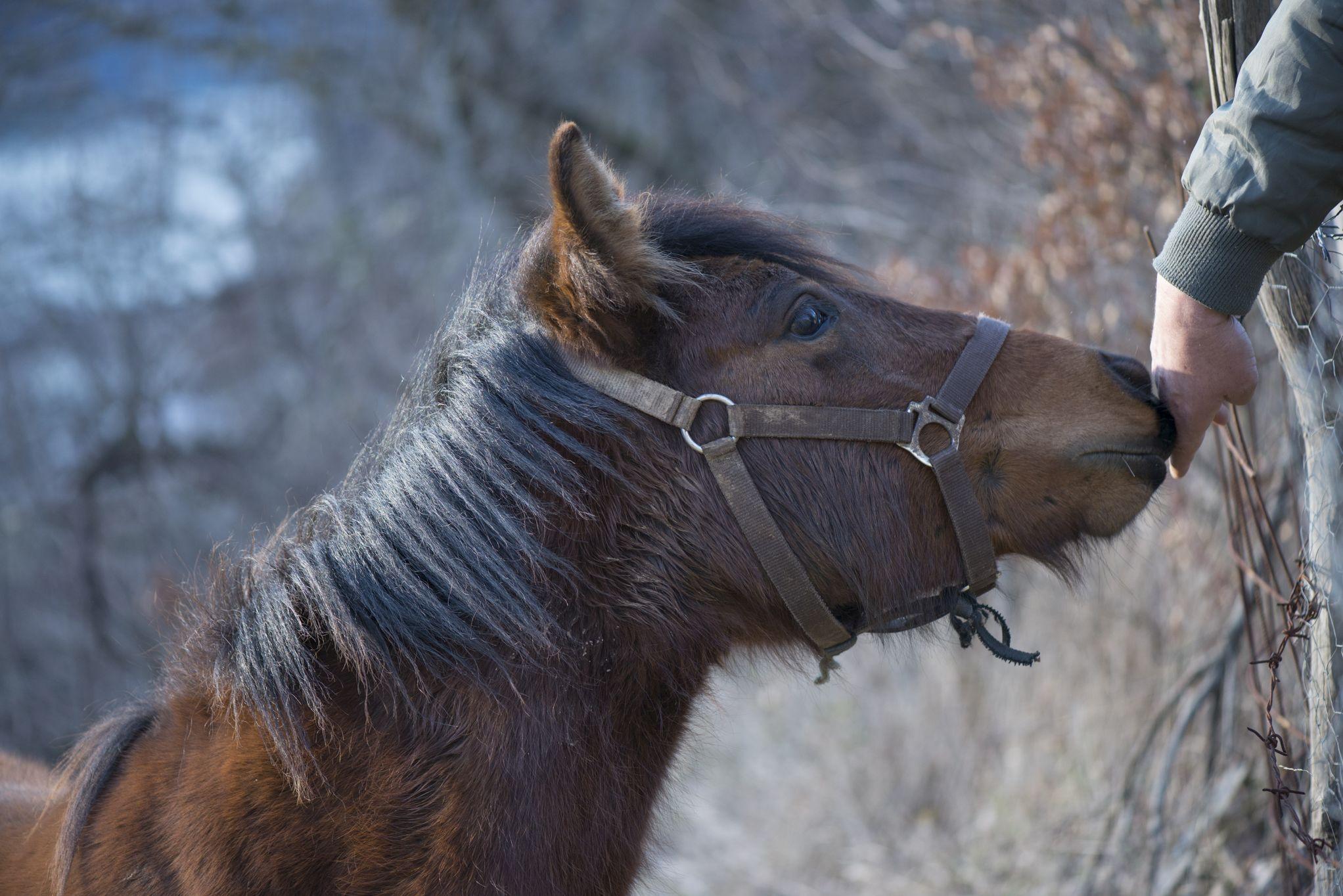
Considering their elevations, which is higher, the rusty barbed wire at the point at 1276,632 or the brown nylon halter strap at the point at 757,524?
the brown nylon halter strap at the point at 757,524

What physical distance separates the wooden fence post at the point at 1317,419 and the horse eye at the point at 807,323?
1012mm

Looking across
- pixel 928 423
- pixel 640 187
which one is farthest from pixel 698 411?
pixel 640 187

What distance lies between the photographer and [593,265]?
6.50ft

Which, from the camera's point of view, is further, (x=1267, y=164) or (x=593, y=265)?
(x=593, y=265)

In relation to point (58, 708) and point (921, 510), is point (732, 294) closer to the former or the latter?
point (921, 510)

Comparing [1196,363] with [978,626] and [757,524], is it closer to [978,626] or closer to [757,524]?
[978,626]

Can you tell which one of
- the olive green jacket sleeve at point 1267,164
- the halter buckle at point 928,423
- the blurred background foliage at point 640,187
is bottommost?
the blurred background foliage at point 640,187

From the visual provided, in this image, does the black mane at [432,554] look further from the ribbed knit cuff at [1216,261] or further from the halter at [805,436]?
the ribbed knit cuff at [1216,261]

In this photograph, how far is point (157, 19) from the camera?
349 inches

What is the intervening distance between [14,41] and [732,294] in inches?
343

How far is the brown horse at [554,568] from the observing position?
1.85m

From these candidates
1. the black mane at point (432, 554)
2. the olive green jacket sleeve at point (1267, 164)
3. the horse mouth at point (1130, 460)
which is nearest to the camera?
the olive green jacket sleeve at point (1267, 164)

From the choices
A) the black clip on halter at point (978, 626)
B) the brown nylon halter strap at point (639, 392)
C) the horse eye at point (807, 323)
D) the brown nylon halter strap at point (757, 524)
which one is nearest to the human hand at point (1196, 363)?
the black clip on halter at point (978, 626)

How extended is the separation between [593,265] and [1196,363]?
1245mm
